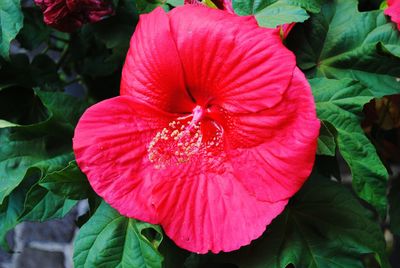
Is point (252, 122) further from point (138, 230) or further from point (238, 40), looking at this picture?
point (138, 230)

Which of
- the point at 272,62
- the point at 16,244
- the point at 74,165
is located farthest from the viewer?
the point at 16,244

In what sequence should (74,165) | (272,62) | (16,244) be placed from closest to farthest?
(272,62)
(74,165)
(16,244)

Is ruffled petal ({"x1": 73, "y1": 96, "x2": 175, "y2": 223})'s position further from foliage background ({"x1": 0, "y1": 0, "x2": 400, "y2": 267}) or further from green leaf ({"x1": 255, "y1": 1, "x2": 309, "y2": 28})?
green leaf ({"x1": 255, "y1": 1, "x2": 309, "y2": 28})

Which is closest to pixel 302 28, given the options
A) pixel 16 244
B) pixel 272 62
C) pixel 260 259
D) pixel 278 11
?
pixel 278 11

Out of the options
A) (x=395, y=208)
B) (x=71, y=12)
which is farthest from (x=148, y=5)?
(x=395, y=208)

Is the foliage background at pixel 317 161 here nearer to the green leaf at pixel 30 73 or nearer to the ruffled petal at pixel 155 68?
the green leaf at pixel 30 73

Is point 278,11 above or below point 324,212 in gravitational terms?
above

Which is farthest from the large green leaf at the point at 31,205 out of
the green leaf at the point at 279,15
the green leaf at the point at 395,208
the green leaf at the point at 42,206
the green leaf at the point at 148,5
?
the green leaf at the point at 395,208
